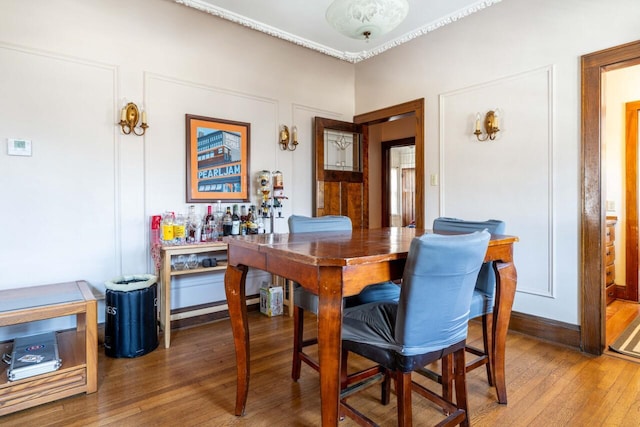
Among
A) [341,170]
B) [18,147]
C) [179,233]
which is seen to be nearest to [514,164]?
[341,170]

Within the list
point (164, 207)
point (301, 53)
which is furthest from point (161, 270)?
point (301, 53)

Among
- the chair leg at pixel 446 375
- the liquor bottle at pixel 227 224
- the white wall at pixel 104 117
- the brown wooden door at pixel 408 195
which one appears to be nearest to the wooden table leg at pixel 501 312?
the chair leg at pixel 446 375

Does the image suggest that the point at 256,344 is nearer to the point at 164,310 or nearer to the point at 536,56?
the point at 164,310

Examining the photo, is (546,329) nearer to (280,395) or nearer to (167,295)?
(280,395)

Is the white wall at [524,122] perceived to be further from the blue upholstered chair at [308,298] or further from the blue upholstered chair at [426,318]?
the blue upholstered chair at [426,318]

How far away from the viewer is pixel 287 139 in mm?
3791

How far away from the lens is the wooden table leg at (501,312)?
1.83m

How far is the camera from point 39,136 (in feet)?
8.31

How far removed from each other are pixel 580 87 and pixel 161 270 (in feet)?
11.4

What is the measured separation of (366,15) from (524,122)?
5.52 feet

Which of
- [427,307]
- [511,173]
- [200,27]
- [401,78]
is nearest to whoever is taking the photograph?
[427,307]

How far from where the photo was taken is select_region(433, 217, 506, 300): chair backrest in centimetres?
196

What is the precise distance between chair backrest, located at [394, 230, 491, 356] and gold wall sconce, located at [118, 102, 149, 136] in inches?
101

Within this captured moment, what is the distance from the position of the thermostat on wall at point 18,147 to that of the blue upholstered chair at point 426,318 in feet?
8.38
